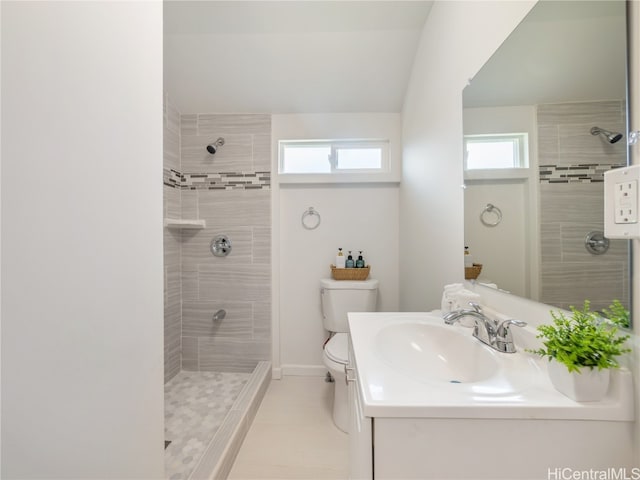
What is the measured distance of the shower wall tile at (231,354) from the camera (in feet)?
7.23

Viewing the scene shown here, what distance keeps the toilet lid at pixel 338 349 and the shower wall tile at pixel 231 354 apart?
2.26 feet

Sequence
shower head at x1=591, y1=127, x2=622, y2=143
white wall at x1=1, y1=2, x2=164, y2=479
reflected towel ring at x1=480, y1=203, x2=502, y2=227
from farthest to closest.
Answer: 1. reflected towel ring at x1=480, y1=203, x2=502, y2=227
2. shower head at x1=591, y1=127, x2=622, y2=143
3. white wall at x1=1, y1=2, x2=164, y2=479

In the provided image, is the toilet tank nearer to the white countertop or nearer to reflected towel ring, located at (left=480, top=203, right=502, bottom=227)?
reflected towel ring, located at (left=480, top=203, right=502, bottom=227)

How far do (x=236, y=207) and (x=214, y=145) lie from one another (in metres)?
0.54

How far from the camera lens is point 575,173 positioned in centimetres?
66

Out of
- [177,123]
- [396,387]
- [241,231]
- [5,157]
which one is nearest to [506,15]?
[396,387]

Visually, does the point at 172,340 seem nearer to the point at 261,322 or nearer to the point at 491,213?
the point at 261,322

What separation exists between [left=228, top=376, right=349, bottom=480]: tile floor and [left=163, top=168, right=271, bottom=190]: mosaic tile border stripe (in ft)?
5.37

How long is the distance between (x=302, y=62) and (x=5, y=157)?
185 centimetres

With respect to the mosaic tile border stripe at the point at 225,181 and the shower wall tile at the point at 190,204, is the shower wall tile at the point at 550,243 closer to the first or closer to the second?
the mosaic tile border stripe at the point at 225,181

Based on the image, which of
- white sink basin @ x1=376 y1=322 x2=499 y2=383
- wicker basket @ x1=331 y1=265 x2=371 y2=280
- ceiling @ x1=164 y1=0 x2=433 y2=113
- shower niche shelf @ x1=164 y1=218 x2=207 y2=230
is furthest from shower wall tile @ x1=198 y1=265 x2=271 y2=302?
white sink basin @ x1=376 y1=322 x2=499 y2=383

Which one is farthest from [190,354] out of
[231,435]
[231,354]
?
[231,435]

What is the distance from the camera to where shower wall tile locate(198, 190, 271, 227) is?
2.21 metres
